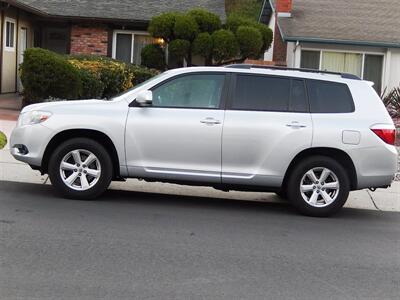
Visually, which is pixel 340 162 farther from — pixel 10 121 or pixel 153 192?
pixel 10 121

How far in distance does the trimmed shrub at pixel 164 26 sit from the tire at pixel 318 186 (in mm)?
10957

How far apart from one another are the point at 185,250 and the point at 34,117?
3042 millimetres

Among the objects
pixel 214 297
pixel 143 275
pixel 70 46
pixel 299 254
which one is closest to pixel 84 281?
pixel 143 275

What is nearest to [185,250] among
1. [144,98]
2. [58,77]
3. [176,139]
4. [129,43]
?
[176,139]

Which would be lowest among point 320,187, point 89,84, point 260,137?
point 320,187

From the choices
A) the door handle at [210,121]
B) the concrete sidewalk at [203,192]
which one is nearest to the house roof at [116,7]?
the concrete sidewalk at [203,192]

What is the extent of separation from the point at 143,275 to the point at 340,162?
3.72 meters

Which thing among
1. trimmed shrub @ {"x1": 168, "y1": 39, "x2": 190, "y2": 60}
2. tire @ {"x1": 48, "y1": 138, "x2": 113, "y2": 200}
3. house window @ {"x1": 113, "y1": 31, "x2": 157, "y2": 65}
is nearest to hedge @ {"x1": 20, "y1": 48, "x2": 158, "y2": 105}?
trimmed shrub @ {"x1": 168, "y1": 39, "x2": 190, "y2": 60}

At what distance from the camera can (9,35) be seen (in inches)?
789

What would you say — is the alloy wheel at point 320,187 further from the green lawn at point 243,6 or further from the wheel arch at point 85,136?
the green lawn at point 243,6

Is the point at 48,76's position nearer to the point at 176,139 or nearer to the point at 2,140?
the point at 2,140

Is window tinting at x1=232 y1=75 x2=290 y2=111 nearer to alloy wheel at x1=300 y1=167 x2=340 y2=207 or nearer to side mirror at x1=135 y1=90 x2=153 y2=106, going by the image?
alloy wheel at x1=300 y1=167 x2=340 y2=207

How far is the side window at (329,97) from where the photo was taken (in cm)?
809

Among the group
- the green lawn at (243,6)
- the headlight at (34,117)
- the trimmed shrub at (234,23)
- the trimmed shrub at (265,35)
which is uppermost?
the green lawn at (243,6)
